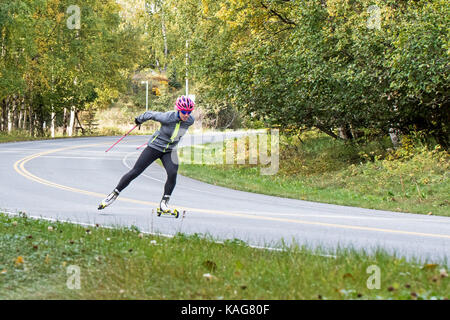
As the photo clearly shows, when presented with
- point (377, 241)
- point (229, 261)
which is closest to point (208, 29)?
point (377, 241)

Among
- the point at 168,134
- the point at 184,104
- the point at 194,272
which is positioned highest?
the point at 184,104

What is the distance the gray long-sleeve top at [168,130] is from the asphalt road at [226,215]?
1308 millimetres

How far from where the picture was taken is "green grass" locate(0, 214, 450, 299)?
5.50m

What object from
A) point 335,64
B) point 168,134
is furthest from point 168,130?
point 335,64

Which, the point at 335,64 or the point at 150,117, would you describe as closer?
the point at 150,117

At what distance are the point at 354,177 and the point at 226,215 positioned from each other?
7948 millimetres

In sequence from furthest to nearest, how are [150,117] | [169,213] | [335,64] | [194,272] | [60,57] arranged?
[60,57] < [335,64] < [169,213] < [150,117] < [194,272]

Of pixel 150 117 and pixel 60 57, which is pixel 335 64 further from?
pixel 60 57

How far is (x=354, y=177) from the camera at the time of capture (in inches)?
747

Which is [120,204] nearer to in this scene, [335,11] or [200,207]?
[200,207]

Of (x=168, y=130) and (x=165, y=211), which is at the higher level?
(x=168, y=130)

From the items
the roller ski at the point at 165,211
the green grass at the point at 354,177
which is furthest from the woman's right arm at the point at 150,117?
the green grass at the point at 354,177

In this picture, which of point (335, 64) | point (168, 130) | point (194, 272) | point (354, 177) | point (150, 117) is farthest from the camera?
point (335, 64)

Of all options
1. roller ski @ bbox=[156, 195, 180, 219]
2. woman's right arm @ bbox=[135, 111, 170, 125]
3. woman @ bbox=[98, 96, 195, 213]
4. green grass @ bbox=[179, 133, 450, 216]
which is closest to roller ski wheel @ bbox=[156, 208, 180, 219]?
roller ski @ bbox=[156, 195, 180, 219]
